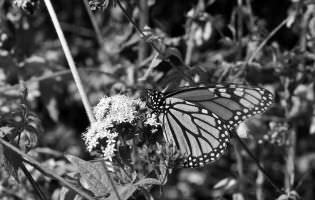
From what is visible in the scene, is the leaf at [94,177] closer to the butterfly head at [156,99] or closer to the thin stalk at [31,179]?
the thin stalk at [31,179]

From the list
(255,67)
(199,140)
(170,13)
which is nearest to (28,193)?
(199,140)

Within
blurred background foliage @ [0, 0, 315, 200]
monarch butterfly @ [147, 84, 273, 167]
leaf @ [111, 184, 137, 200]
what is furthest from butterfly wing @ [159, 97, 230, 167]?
leaf @ [111, 184, 137, 200]

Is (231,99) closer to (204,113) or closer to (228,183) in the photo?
(204,113)

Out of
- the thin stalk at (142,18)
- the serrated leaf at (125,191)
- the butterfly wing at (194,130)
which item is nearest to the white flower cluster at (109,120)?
the serrated leaf at (125,191)

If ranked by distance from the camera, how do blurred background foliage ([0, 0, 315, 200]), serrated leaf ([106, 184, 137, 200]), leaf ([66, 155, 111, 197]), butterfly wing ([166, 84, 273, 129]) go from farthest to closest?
1. blurred background foliage ([0, 0, 315, 200])
2. butterfly wing ([166, 84, 273, 129])
3. leaf ([66, 155, 111, 197])
4. serrated leaf ([106, 184, 137, 200])

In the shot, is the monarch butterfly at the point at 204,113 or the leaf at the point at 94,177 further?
the monarch butterfly at the point at 204,113

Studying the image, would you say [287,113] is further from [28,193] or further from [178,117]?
[28,193]

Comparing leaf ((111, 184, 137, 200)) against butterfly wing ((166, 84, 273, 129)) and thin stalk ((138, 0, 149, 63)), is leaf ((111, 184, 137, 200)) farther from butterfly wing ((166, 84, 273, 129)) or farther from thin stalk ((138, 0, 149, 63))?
thin stalk ((138, 0, 149, 63))

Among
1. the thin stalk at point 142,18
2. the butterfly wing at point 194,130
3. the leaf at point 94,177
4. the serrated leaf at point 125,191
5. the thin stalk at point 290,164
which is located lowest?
the thin stalk at point 290,164
